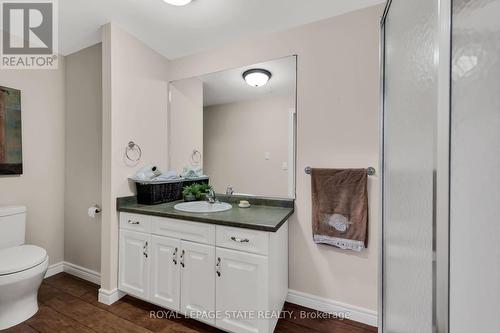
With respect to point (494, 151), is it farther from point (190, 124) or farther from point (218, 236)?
point (190, 124)

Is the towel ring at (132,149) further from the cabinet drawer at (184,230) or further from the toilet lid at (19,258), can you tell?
the toilet lid at (19,258)

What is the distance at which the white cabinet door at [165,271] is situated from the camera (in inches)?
61.7

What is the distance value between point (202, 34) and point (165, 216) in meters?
1.58

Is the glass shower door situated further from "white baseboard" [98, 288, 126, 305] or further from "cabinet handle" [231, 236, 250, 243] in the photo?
"white baseboard" [98, 288, 126, 305]

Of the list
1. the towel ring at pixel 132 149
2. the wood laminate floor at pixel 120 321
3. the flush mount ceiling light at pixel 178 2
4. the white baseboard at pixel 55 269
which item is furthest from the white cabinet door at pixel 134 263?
the flush mount ceiling light at pixel 178 2

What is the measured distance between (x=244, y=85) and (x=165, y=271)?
1.69m

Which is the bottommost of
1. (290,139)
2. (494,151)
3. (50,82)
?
(494,151)

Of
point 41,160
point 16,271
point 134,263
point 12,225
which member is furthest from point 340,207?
point 41,160

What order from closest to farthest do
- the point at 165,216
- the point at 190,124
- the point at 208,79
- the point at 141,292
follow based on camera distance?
the point at 165,216 → the point at 141,292 → the point at 208,79 → the point at 190,124

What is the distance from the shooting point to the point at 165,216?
5.24 ft

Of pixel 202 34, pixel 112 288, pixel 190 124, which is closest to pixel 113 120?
pixel 190 124

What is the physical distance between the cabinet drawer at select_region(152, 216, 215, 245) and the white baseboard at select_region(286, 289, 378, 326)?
0.89 metres

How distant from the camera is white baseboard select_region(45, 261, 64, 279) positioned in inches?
84.7

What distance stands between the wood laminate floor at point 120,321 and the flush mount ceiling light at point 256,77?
1.90 metres
